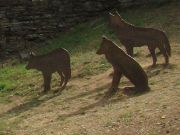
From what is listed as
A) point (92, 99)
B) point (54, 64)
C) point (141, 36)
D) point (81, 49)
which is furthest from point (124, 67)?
point (81, 49)

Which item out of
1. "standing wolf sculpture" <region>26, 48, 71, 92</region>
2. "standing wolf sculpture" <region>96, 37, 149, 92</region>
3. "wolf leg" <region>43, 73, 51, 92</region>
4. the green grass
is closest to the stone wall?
the green grass

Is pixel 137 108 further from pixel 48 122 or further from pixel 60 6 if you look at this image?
pixel 60 6

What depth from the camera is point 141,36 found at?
539 inches

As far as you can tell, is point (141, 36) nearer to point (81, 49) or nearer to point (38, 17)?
point (81, 49)

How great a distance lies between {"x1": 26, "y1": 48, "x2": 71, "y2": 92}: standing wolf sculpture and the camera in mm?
13296

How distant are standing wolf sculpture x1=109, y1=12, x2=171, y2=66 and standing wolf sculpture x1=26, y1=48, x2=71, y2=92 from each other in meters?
1.57

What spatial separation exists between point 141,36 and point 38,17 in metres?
6.36

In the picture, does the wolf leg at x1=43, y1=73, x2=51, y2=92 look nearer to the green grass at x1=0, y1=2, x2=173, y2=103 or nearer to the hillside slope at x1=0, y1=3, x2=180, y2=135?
Result: the hillside slope at x1=0, y1=3, x2=180, y2=135

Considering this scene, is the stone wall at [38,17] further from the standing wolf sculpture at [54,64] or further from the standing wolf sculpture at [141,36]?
the standing wolf sculpture at [141,36]

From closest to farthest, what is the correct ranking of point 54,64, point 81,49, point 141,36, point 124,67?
1. point 124,67
2. point 54,64
3. point 141,36
4. point 81,49

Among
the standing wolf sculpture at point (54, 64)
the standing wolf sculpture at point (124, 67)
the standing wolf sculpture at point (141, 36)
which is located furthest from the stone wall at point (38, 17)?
the standing wolf sculpture at point (124, 67)

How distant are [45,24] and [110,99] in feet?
26.8

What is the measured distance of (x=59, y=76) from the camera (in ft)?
48.1

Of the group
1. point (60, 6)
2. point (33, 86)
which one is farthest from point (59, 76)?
point (60, 6)
